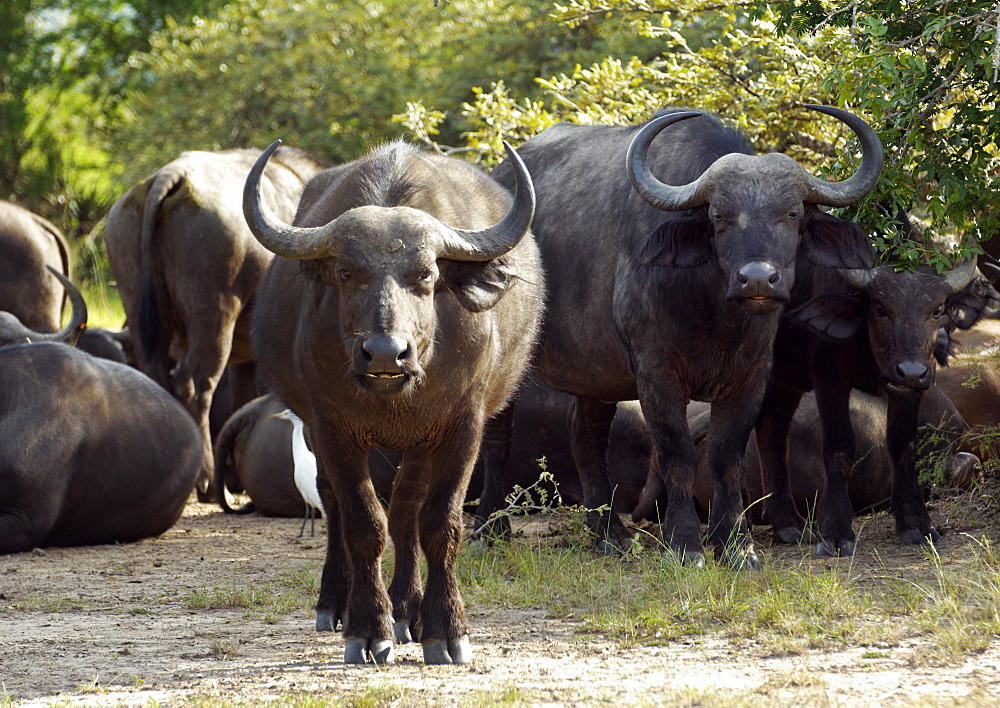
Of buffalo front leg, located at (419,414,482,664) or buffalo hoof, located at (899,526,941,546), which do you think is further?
buffalo hoof, located at (899,526,941,546)

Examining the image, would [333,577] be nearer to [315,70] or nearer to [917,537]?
[917,537]

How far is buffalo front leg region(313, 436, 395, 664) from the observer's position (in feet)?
15.3

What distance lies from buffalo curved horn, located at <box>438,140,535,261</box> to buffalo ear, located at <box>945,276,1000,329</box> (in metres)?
2.80

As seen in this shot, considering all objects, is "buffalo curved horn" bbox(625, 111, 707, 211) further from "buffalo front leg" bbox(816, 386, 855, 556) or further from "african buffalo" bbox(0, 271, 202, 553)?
"african buffalo" bbox(0, 271, 202, 553)

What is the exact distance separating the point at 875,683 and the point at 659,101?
5651 millimetres

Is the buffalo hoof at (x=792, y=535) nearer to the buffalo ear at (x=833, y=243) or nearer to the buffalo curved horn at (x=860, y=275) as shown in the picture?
the buffalo curved horn at (x=860, y=275)

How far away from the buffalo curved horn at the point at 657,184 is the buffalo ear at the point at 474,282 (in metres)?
1.48

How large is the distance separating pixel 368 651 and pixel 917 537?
327 cm

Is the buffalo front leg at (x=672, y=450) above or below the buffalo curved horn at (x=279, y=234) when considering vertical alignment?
below

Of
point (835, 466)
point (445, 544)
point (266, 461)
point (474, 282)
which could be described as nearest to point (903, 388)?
point (835, 466)

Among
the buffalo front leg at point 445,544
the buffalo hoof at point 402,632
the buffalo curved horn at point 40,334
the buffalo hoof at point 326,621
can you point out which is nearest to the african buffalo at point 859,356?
the buffalo front leg at point 445,544

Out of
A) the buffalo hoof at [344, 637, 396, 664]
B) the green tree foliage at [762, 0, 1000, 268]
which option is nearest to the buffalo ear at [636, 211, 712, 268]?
the green tree foliage at [762, 0, 1000, 268]

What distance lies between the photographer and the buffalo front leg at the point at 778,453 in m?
7.11

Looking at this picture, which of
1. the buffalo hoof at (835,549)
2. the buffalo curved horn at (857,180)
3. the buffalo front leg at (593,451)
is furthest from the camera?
the buffalo front leg at (593,451)
